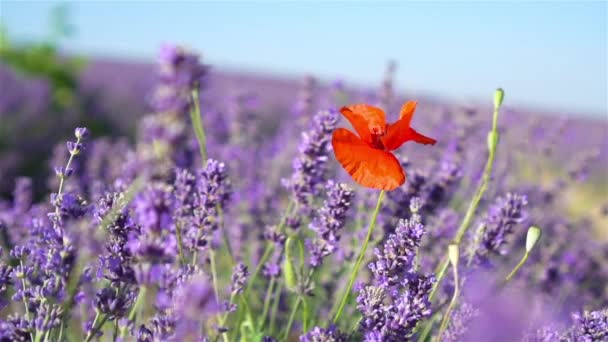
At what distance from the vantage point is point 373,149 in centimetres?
144

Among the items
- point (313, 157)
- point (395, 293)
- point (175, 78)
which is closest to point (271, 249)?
point (313, 157)

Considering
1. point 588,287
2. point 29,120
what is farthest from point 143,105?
point 588,287

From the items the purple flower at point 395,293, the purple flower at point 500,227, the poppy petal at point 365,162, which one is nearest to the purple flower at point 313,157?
the poppy petal at point 365,162

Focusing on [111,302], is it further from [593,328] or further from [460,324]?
[593,328]

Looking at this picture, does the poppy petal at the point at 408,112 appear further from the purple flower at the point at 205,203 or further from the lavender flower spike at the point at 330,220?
the purple flower at the point at 205,203

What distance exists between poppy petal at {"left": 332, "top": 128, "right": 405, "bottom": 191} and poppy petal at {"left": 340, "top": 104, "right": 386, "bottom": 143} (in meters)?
0.03

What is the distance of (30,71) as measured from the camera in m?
5.88

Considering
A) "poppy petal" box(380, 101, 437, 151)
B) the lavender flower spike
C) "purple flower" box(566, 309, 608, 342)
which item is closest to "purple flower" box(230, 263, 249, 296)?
the lavender flower spike

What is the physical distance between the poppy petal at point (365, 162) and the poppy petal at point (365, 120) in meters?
0.03

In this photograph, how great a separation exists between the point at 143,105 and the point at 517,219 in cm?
686

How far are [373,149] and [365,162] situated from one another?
4 cm

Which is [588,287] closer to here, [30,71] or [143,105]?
[30,71]

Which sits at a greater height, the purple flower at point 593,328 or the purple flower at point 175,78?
the purple flower at point 175,78

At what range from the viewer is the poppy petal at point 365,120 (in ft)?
4.78
